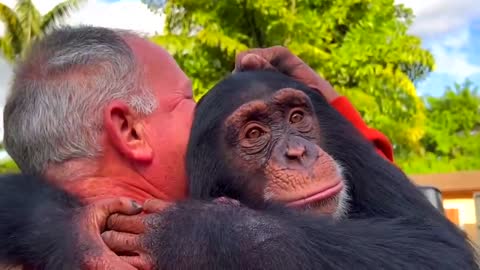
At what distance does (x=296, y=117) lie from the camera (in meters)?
2.64

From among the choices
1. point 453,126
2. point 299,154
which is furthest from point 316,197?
point 453,126

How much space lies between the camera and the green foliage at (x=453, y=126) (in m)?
35.0

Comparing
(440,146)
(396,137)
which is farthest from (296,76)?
(440,146)

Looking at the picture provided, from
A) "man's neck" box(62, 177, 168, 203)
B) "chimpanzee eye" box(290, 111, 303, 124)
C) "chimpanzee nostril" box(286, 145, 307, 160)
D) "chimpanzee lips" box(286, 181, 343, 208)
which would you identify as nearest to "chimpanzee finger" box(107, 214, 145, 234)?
"man's neck" box(62, 177, 168, 203)

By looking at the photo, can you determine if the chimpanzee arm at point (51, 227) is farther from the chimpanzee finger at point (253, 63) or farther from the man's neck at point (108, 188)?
the chimpanzee finger at point (253, 63)

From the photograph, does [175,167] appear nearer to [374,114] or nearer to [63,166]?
[63,166]

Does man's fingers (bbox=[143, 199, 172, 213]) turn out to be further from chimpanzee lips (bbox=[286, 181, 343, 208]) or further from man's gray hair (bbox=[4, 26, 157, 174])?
chimpanzee lips (bbox=[286, 181, 343, 208])

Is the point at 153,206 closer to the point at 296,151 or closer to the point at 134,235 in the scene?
the point at 134,235

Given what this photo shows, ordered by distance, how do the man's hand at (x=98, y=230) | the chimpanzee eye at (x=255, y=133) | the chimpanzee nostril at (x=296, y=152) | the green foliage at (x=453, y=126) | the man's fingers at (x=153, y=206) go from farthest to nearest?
the green foliage at (x=453, y=126) < the chimpanzee eye at (x=255, y=133) < the chimpanzee nostril at (x=296, y=152) < the man's fingers at (x=153, y=206) < the man's hand at (x=98, y=230)

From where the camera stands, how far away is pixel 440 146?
35562mm

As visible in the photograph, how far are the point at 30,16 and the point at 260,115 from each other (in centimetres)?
2068

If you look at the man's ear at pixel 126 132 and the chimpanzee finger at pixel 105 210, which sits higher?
the man's ear at pixel 126 132

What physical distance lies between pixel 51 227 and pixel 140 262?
0.27 m

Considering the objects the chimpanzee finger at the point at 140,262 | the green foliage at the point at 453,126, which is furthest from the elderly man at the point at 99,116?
the green foliage at the point at 453,126
